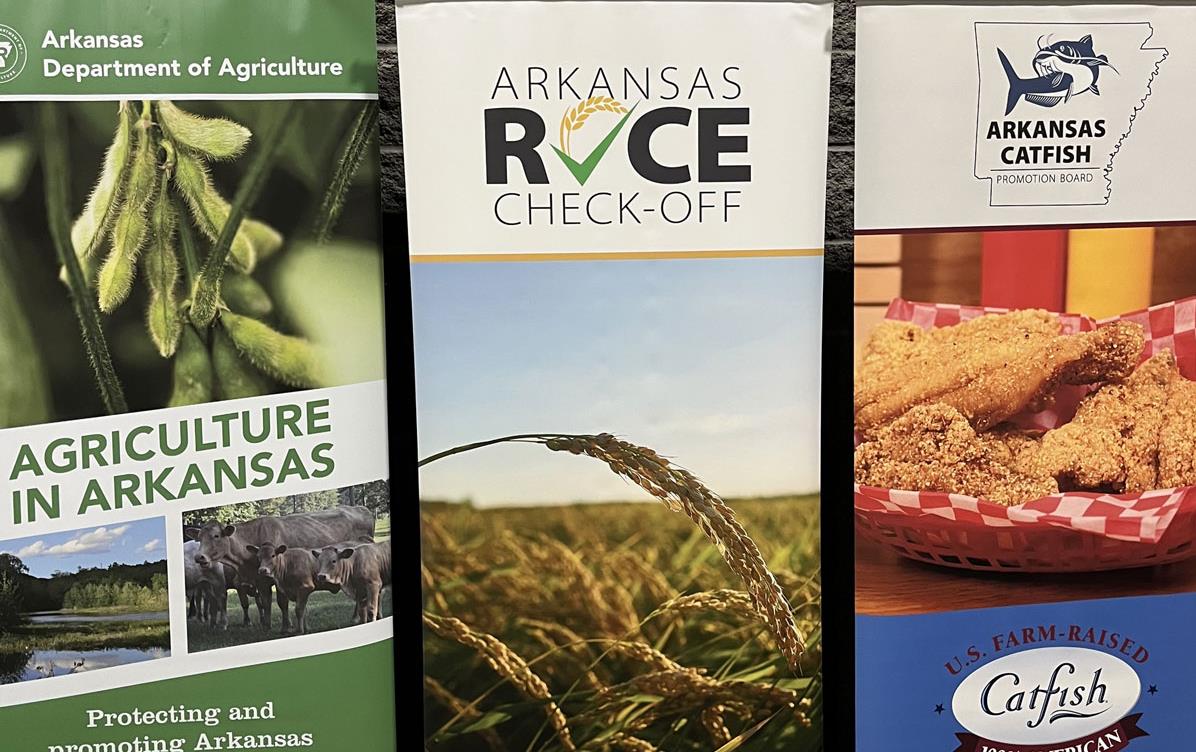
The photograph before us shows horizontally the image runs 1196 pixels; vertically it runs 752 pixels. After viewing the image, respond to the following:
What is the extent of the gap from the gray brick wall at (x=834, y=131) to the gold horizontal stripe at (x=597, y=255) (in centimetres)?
16

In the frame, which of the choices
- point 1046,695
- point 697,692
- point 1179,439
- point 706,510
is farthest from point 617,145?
point 1046,695

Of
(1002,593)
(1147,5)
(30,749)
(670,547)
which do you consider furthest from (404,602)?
(1147,5)

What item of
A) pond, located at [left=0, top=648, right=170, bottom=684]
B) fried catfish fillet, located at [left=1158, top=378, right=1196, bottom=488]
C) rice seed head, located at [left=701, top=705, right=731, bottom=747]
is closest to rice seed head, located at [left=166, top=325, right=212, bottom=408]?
pond, located at [left=0, top=648, right=170, bottom=684]

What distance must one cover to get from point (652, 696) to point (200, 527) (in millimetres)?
923

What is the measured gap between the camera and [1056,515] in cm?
190

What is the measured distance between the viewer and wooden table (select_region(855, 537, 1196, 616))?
196 cm

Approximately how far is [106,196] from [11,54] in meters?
0.29

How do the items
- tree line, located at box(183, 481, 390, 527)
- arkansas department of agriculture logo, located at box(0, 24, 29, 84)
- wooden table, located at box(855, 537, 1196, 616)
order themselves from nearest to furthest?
arkansas department of agriculture logo, located at box(0, 24, 29, 84)
tree line, located at box(183, 481, 390, 527)
wooden table, located at box(855, 537, 1196, 616)

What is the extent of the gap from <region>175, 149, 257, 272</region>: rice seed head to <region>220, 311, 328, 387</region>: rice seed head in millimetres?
106

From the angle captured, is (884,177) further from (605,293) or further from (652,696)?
(652,696)

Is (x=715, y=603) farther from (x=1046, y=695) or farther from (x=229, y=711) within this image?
(x=229, y=711)

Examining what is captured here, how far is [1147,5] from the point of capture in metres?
1.87

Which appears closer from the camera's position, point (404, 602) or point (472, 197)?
point (472, 197)

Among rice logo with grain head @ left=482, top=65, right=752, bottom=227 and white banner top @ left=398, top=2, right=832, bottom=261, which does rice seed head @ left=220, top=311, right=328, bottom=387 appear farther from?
rice logo with grain head @ left=482, top=65, right=752, bottom=227
